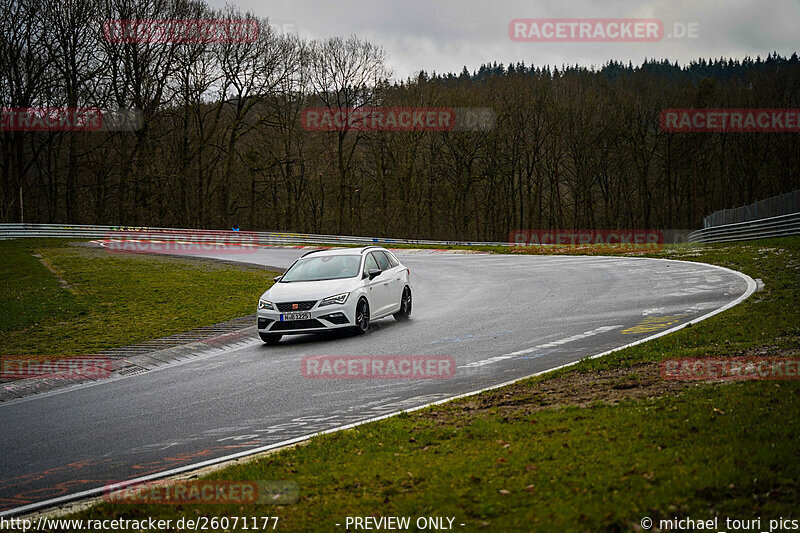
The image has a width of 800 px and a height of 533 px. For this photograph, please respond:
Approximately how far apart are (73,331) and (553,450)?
12798 mm

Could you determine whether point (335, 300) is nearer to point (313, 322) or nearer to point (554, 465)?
point (313, 322)

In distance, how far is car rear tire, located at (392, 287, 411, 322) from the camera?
1623 centimetres

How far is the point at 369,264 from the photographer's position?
1560cm

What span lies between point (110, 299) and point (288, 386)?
1142 cm

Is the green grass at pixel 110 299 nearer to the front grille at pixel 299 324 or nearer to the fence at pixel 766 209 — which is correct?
the front grille at pixel 299 324

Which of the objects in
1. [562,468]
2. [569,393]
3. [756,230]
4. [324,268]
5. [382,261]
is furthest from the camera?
[756,230]
